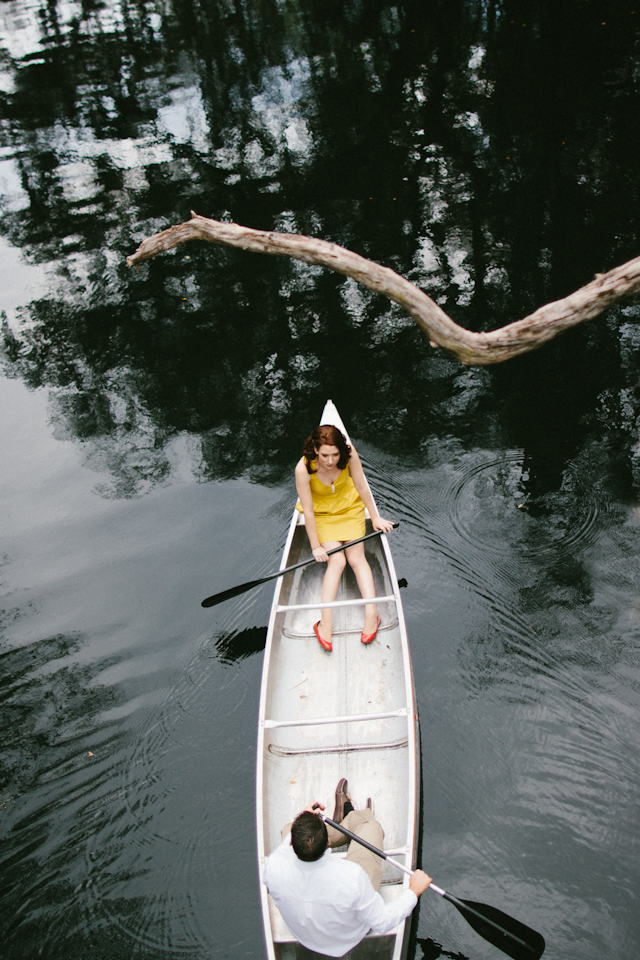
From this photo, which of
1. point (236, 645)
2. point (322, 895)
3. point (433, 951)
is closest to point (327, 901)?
point (322, 895)

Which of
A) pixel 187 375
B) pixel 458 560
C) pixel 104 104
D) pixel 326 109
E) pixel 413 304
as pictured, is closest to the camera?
pixel 413 304

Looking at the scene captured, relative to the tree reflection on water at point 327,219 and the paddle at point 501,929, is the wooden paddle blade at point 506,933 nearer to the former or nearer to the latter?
the paddle at point 501,929

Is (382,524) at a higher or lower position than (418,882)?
higher

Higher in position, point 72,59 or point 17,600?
Result: point 72,59

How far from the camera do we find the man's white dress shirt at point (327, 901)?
3.73 metres

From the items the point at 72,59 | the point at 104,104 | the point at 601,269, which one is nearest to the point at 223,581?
the point at 601,269

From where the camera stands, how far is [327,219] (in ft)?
43.0

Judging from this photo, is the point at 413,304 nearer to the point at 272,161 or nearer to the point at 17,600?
the point at 17,600

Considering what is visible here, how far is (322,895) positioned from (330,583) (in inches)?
124

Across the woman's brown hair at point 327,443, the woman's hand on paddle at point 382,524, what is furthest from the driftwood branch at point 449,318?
the woman's hand on paddle at point 382,524

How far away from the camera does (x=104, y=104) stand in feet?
65.5

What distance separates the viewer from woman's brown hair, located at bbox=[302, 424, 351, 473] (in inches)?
243

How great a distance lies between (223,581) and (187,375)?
403cm

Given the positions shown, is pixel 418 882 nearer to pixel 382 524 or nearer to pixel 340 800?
pixel 340 800
